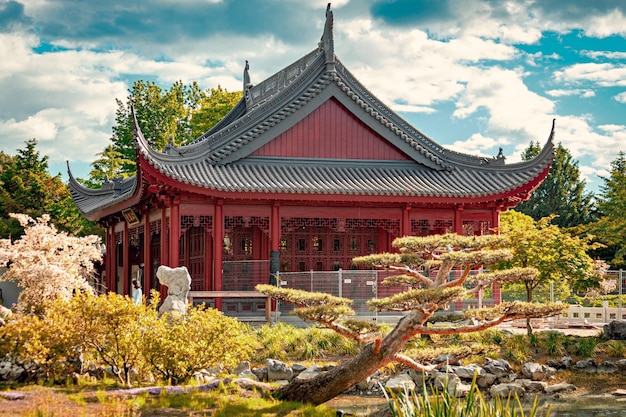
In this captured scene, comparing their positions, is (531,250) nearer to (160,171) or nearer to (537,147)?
(160,171)

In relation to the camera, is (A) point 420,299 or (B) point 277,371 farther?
(B) point 277,371

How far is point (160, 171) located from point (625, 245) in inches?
1036

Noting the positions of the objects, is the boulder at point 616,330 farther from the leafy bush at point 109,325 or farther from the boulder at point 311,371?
the leafy bush at point 109,325

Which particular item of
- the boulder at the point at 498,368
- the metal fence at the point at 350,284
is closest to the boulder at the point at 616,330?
the boulder at the point at 498,368

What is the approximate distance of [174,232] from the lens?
2338cm

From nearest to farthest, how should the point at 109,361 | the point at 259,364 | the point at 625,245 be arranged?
1. the point at 109,361
2. the point at 259,364
3. the point at 625,245

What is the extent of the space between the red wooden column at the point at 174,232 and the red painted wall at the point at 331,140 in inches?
124

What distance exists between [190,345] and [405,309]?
3.67 m

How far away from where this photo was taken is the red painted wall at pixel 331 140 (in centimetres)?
2580

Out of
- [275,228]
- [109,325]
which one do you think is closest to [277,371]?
[109,325]

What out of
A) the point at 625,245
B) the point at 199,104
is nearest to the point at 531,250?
the point at 625,245

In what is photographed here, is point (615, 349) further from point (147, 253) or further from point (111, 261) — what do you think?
point (111, 261)

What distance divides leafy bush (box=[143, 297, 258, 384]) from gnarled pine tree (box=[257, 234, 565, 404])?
111 cm

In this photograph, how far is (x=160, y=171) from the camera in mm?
22359
